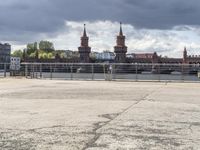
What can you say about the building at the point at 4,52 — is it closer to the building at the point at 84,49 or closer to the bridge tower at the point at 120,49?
the building at the point at 84,49

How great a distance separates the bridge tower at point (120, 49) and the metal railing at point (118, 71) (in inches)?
3738

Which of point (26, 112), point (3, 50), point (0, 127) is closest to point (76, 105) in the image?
point (26, 112)

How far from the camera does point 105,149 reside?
23.7ft

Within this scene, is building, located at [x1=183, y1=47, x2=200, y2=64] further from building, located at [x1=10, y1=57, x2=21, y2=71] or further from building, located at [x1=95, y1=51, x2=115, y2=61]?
building, located at [x1=10, y1=57, x2=21, y2=71]

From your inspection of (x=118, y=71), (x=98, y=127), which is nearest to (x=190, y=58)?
(x=118, y=71)

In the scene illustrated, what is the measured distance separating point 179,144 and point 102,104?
6917mm

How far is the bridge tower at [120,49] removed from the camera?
458 feet

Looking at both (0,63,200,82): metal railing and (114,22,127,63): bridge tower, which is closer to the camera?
(0,63,200,82): metal railing

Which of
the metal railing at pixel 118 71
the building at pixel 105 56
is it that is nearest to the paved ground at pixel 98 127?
the metal railing at pixel 118 71

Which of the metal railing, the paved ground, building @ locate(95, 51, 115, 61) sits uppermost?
building @ locate(95, 51, 115, 61)

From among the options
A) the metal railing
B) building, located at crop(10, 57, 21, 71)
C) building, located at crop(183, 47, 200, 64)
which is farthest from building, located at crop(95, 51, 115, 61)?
the metal railing

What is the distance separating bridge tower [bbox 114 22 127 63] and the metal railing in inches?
3738

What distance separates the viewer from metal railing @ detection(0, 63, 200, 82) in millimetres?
37875

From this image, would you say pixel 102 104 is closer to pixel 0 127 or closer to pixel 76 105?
pixel 76 105
